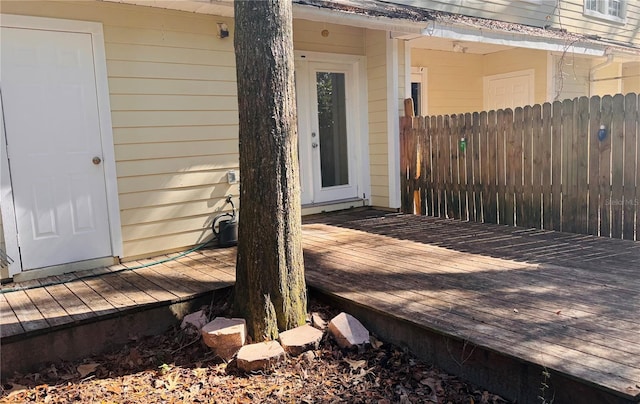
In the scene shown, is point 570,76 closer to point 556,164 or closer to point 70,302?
point 556,164

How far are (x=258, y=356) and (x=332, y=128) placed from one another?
4.46m

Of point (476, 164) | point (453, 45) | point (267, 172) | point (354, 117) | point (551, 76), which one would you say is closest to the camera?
point (267, 172)

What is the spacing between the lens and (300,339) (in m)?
2.83

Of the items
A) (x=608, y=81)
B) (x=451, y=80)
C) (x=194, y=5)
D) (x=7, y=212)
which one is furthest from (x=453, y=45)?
(x=7, y=212)

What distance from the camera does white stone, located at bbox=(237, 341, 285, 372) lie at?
2654 mm

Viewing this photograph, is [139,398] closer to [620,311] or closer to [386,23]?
[620,311]

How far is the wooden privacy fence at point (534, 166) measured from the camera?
14.8 ft

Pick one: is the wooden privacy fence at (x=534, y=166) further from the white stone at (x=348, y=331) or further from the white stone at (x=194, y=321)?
the white stone at (x=194, y=321)

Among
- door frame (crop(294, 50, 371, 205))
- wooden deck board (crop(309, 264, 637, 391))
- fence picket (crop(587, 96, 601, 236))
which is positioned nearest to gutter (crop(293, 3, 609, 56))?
door frame (crop(294, 50, 371, 205))

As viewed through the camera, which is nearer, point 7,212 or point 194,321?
point 194,321

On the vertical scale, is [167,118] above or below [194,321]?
above

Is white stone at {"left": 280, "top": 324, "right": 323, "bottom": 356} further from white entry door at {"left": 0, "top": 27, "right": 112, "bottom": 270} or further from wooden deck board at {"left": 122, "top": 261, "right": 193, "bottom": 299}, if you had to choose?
white entry door at {"left": 0, "top": 27, "right": 112, "bottom": 270}

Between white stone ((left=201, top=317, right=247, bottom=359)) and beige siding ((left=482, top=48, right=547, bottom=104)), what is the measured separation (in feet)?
24.3

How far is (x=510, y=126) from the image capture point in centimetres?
535
